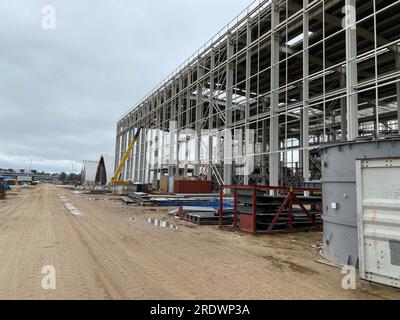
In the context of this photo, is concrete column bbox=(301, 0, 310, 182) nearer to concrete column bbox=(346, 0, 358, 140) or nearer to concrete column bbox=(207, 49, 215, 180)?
concrete column bbox=(346, 0, 358, 140)

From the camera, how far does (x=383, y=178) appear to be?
486 cm

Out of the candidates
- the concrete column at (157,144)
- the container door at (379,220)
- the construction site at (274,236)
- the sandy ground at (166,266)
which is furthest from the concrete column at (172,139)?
the container door at (379,220)

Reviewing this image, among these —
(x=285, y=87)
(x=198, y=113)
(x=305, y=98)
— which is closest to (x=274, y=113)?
(x=285, y=87)

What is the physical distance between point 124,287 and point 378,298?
12.7 ft

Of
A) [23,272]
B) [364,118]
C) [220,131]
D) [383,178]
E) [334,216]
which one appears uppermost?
[364,118]

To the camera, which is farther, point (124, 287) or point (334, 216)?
point (334, 216)

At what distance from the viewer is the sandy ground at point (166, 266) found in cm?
441

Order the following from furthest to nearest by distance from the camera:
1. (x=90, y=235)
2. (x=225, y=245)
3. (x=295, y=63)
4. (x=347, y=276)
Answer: (x=295, y=63) → (x=90, y=235) → (x=225, y=245) → (x=347, y=276)

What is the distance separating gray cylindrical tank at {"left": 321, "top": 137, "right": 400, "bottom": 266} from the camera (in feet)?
18.3

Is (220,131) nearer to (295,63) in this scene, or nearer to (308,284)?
(295,63)

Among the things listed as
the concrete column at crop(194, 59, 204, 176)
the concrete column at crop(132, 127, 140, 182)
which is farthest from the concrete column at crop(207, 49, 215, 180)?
the concrete column at crop(132, 127, 140, 182)

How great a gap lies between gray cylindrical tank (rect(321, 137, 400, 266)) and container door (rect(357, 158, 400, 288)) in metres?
0.36

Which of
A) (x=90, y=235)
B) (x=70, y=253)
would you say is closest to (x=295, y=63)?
(x=90, y=235)

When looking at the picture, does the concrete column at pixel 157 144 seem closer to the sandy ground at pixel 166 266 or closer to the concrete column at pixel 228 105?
the concrete column at pixel 228 105
